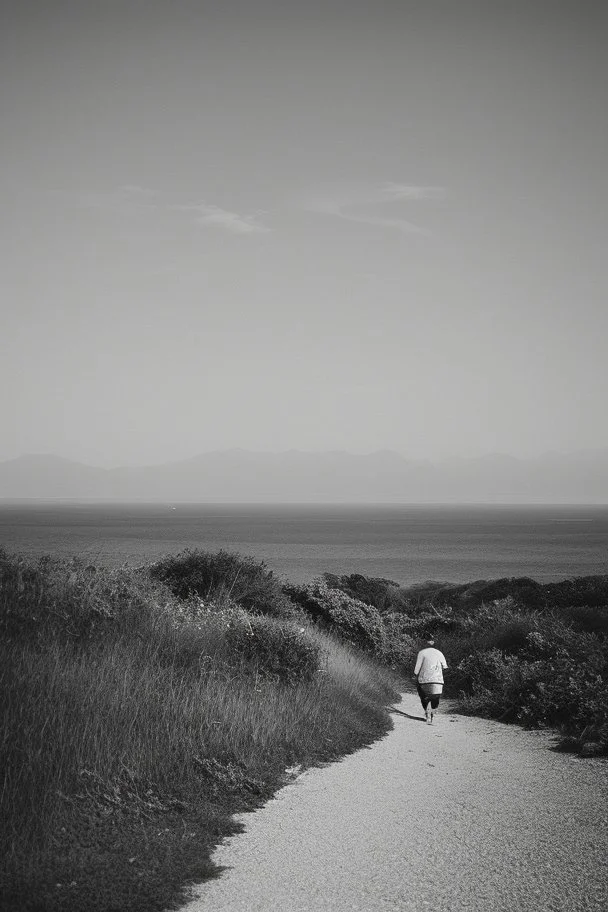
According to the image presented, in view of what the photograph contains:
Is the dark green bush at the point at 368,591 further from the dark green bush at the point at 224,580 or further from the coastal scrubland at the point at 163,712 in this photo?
the coastal scrubland at the point at 163,712

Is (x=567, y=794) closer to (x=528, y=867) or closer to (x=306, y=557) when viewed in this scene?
(x=528, y=867)

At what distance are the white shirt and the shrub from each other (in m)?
6.80

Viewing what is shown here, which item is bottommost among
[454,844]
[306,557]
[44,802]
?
[306,557]

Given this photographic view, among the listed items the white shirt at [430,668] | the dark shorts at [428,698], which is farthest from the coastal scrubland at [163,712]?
the white shirt at [430,668]

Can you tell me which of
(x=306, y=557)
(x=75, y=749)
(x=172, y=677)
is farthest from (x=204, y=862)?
(x=306, y=557)

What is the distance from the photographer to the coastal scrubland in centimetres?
571

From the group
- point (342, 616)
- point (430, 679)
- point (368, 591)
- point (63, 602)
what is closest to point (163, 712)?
point (63, 602)

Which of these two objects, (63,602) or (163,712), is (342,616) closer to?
(63,602)

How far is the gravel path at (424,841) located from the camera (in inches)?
215

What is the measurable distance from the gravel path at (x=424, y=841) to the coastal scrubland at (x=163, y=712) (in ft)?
1.40

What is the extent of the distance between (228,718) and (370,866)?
326 cm

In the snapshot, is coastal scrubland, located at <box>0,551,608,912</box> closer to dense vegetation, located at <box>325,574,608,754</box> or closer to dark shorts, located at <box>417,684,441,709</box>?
dense vegetation, located at <box>325,574,608,754</box>

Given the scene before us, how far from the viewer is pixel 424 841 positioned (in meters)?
6.70

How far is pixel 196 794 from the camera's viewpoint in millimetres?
7281
